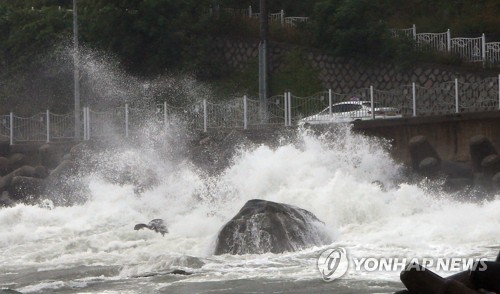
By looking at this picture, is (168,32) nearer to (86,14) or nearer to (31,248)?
(86,14)

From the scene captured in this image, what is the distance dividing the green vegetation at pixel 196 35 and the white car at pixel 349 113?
5.35m

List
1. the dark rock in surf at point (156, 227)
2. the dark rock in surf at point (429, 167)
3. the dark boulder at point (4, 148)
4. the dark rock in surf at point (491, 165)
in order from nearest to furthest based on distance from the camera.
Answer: the dark rock in surf at point (156, 227), the dark rock in surf at point (491, 165), the dark rock in surf at point (429, 167), the dark boulder at point (4, 148)

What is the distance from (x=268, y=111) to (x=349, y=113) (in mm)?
2714

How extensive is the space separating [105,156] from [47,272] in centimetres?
1344

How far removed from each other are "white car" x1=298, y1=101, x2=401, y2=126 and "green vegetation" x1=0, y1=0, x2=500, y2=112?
5352mm

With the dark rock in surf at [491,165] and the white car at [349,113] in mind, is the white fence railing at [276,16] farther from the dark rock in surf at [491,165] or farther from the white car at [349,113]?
the dark rock in surf at [491,165]

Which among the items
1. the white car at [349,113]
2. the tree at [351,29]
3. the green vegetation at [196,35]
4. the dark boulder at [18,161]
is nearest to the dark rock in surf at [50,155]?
the dark boulder at [18,161]

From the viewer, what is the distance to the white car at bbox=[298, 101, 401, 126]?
88.4 feet

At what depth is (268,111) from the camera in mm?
29344

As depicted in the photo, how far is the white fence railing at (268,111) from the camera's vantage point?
25.6 m

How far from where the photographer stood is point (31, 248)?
22.0 metres

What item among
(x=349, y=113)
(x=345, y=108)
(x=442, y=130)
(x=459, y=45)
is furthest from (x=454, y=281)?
(x=459, y=45)

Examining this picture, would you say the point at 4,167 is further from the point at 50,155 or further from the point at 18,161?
the point at 50,155

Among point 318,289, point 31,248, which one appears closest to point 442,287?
point 318,289
